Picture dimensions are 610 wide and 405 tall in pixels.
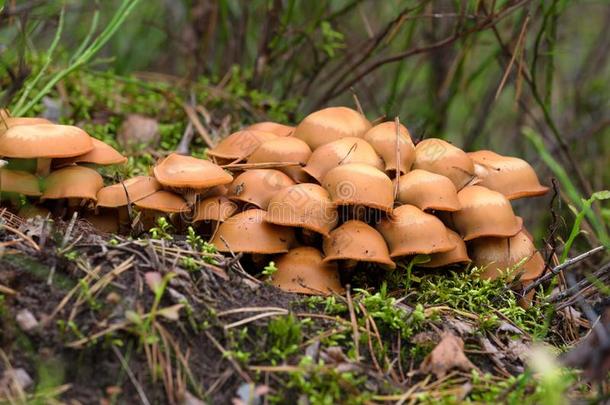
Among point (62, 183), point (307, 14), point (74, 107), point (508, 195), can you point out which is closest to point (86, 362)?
point (62, 183)

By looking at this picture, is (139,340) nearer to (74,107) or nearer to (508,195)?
(508,195)

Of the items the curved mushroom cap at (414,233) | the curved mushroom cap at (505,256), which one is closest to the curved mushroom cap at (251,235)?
the curved mushroom cap at (414,233)

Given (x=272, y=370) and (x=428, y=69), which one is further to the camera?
(x=428, y=69)

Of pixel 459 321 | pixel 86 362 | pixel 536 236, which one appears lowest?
pixel 536 236

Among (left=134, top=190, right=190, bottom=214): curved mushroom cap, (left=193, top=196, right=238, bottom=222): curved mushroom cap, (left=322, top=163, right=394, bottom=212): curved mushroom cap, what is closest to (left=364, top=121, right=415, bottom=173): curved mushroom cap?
(left=322, top=163, right=394, bottom=212): curved mushroom cap

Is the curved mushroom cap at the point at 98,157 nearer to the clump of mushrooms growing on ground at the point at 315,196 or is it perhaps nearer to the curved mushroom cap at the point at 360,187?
the clump of mushrooms growing on ground at the point at 315,196

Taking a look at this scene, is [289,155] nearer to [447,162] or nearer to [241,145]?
[241,145]

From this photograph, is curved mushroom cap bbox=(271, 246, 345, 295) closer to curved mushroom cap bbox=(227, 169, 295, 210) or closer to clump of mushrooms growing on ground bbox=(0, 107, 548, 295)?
clump of mushrooms growing on ground bbox=(0, 107, 548, 295)
